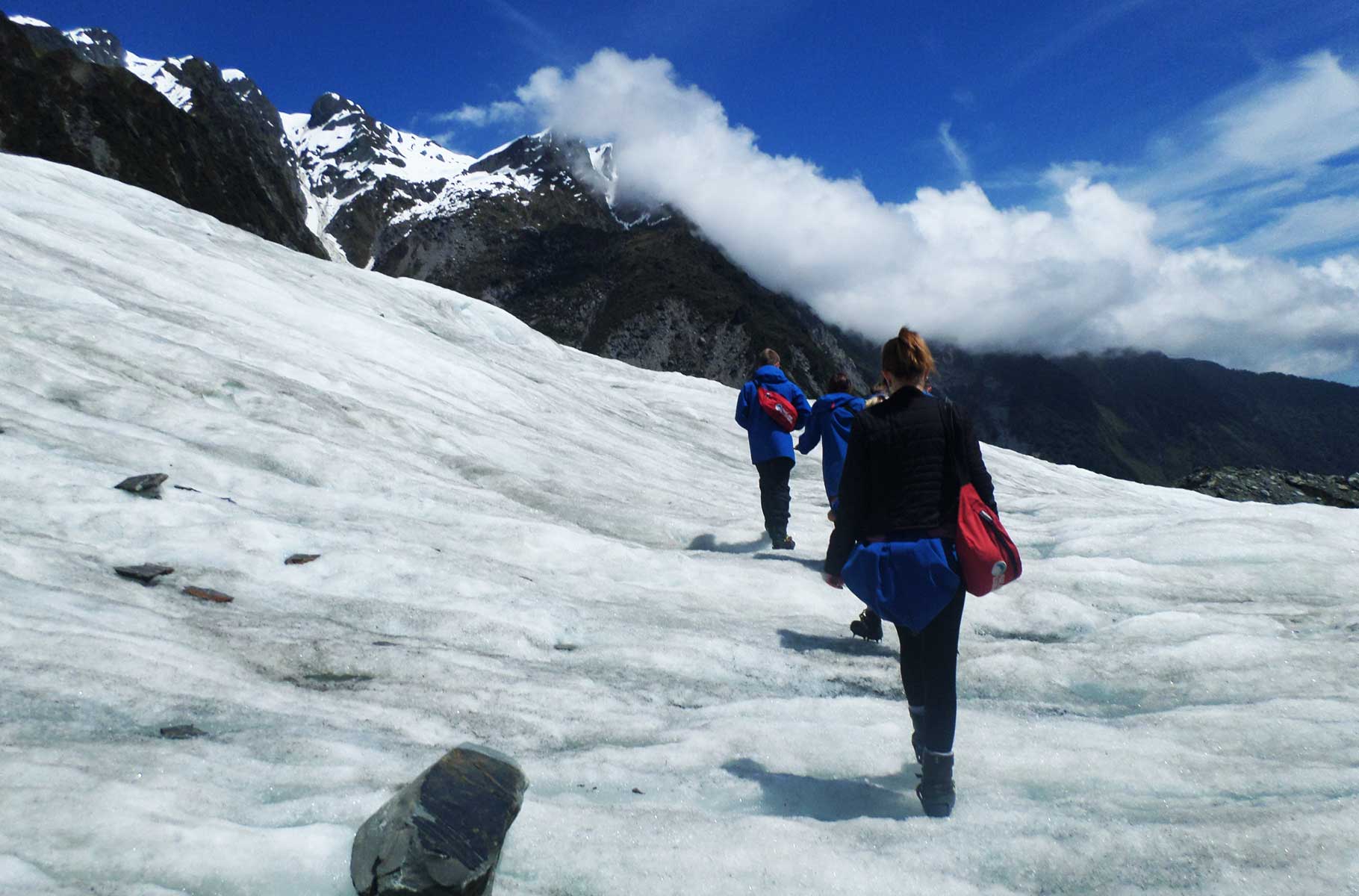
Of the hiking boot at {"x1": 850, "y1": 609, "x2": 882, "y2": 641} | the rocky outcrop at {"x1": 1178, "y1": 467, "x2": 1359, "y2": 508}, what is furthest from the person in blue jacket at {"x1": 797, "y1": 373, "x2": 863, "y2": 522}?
the rocky outcrop at {"x1": 1178, "y1": 467, "x2": 1359, "y2": 508}

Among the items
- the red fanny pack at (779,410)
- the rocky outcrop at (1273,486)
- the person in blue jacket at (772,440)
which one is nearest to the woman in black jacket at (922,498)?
the person in blue jacket at (772,440)

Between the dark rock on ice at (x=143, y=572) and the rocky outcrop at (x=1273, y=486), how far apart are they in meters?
51.5

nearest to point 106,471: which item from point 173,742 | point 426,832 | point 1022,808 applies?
point 173,742

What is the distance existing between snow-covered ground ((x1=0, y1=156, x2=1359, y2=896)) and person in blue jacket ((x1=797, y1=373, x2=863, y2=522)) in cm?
142

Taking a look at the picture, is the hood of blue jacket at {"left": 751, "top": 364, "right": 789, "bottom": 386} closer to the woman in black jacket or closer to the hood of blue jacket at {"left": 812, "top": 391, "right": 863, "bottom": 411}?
the hood of blue jacket at {"left": 812, "top": 391, "right": 863, "bottom": 411}

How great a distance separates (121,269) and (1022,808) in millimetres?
18571

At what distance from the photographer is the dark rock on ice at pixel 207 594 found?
7.30 meters

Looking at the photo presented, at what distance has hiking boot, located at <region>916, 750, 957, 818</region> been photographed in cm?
516

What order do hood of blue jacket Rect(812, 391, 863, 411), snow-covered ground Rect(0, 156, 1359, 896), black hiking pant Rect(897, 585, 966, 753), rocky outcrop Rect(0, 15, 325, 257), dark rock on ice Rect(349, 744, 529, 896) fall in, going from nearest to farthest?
dark rock on ice Rect(349, 744, 529, 896) < snow-covered ground Rect(0, 156, 1359, 896) < black hiking pant Rect(897, 585, 966, 753) < hood of blue jacket Rect(812, 391, 863, 411) < rocky outcrop Rect(0, 15, 325, 257)

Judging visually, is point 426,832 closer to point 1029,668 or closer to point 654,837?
point 654,837

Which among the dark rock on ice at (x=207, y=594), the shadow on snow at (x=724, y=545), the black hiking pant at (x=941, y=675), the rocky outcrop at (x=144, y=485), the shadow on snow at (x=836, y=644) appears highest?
the black hiking pant at (x=941, y=675)

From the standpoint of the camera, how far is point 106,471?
891cm

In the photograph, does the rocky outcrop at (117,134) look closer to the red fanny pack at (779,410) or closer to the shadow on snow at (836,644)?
the red fanny pack at (779,410)

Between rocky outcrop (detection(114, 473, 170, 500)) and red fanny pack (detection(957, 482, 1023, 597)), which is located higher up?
red fanny pack (detection(957, 482, 1023, 597))
